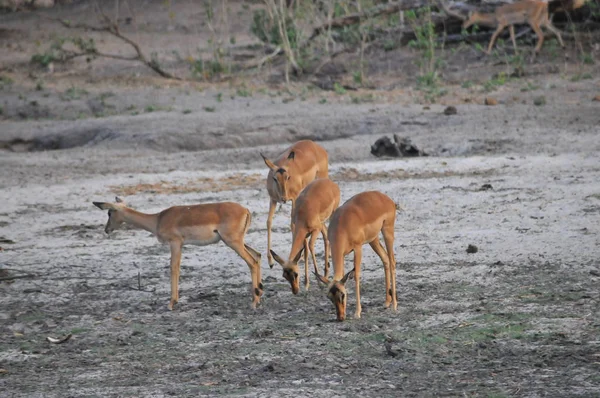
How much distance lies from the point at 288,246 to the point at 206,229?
2.01m

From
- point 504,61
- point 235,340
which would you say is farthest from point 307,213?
point 504,61

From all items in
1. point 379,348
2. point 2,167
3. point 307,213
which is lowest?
point 2,167

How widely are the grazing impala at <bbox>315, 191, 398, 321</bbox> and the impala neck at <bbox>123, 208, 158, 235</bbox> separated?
1.45 m

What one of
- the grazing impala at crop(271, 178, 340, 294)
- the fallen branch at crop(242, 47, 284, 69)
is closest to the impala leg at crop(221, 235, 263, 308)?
the grazing impala at crop(271, 178, 340, 294)

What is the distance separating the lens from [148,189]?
12398 millimetres

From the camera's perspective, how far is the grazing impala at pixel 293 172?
28.7 ft

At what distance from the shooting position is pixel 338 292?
7.02 m

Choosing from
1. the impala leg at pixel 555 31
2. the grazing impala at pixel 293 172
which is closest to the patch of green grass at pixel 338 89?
the impala leg at pixel 555 31

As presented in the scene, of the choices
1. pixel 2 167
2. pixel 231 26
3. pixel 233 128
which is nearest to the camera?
pixel 2 167

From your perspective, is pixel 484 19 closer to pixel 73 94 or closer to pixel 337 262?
pixel 73 94

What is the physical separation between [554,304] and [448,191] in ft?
13.4

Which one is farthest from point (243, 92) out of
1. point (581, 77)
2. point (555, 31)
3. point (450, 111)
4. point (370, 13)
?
point (555, 31)

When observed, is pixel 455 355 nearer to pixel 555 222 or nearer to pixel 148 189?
pixel 555 222

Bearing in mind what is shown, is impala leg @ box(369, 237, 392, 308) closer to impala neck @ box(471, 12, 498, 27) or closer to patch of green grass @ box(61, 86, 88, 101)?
patch of green grass @ box(61, 86, 88, 101)
